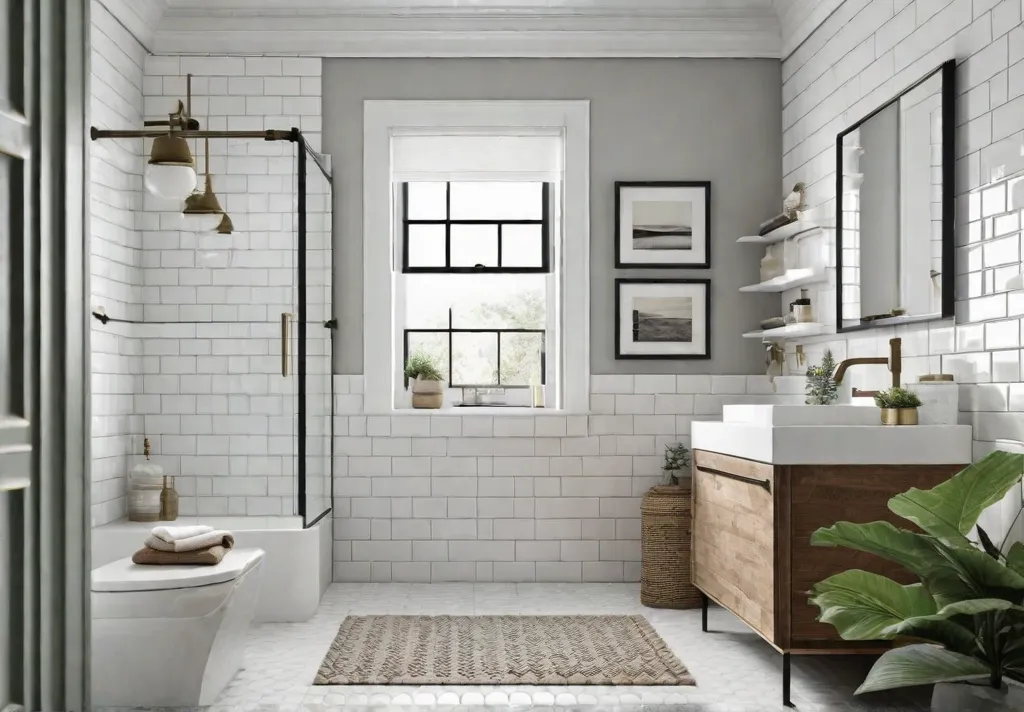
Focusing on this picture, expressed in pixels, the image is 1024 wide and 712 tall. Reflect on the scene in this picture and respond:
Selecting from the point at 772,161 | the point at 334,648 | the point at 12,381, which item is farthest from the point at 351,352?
the point at 12,381

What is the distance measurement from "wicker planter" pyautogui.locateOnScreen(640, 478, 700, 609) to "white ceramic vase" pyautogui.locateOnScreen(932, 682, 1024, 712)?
193 centimetres

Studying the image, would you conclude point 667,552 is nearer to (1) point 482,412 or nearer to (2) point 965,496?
(1) point 482,412

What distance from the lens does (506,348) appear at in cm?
501

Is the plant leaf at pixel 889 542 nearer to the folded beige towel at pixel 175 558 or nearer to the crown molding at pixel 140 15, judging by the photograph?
the folded beige towel at pixel 175 558

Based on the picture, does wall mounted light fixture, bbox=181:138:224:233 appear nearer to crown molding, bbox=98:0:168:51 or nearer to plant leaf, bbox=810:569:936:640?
crown molding, bbox=98:0:168:51

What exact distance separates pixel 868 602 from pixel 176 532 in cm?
215

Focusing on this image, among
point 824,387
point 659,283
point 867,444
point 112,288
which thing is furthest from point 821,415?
point 112,288

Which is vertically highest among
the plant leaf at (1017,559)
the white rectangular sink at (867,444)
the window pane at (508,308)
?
the window pane at (508,308)

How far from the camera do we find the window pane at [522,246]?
5012 mm

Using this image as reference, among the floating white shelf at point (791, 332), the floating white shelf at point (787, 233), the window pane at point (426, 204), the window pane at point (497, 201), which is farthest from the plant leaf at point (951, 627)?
the window pane at point (426, 204)

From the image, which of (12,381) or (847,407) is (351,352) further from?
(12,381)

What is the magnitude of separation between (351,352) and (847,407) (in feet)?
8.41

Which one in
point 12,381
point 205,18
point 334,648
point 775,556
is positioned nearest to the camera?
point 12,381

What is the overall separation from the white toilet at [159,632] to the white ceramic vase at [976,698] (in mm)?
2087
